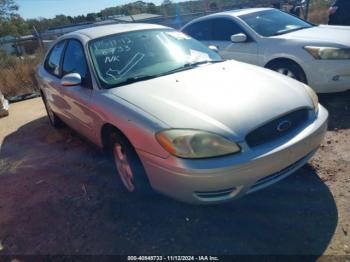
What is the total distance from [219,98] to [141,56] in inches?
48.5

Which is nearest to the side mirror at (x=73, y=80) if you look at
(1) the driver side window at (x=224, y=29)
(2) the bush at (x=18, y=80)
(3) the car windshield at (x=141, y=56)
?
(3) the car windshield at (x=141, y=56)

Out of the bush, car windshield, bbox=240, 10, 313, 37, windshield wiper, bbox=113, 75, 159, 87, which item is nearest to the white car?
car windshield, bbox=240, 10, 313, 37

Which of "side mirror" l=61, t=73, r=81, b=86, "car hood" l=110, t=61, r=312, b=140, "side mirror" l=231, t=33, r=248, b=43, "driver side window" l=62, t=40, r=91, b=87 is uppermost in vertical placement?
"driver side window" l=62, t=40, r=91, b=87

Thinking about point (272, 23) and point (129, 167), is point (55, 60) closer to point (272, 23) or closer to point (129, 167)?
point (129, 167)

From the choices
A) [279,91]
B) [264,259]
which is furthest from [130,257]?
[279,91]

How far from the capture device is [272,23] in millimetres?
5781

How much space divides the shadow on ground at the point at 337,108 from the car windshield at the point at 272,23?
1.29 meters

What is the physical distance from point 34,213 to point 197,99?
6.54 ft

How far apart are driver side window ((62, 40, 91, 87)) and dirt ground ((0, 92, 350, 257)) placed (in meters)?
1.12

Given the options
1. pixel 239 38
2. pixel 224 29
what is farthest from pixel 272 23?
pixel 224 29

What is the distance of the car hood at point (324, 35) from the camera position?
4.75 metres

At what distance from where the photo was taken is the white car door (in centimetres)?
556

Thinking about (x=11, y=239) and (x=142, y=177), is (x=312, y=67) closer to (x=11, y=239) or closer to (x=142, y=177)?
(x=142, y=177)

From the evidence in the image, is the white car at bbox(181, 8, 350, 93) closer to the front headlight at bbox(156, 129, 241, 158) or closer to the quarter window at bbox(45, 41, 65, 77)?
the quarter window at bbox(45, 41, 65, 77)
